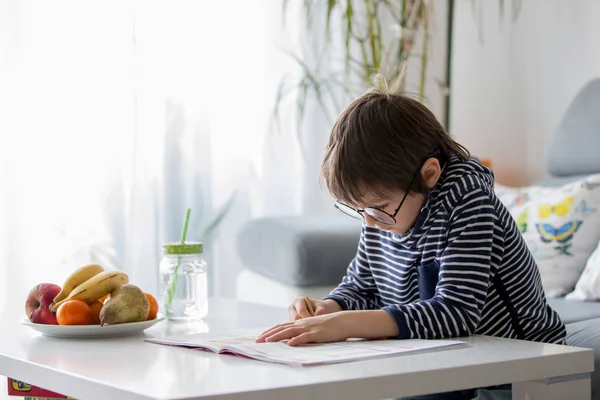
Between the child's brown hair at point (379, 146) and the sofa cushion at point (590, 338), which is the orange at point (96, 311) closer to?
the child's brown hair at point (379, 146)

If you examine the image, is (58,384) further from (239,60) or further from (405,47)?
(405,47)

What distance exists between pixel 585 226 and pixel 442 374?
1.29 meters

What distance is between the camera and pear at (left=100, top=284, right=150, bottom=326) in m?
1.31

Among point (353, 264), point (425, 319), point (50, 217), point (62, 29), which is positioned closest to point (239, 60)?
point (62, 29)

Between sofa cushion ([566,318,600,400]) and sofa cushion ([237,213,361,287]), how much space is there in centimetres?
70

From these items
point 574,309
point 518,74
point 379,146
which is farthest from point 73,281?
point 518,74

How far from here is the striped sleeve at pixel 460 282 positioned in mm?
1200

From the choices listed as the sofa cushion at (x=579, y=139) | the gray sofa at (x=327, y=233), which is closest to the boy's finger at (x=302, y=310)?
the gray sofa at (x=327, y=233)

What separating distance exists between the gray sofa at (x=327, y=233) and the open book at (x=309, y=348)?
0.95 metres

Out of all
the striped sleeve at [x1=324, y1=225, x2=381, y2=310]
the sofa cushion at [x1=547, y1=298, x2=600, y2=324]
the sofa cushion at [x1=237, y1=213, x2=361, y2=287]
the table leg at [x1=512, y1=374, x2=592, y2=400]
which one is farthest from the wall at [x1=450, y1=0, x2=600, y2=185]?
the table leg at [x1=512, y1=374, x2=592, y2=400]

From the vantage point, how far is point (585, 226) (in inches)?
85.3

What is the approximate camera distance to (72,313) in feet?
4.33

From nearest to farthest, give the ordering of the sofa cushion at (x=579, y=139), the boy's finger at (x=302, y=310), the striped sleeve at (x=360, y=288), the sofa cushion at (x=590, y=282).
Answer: the boy's finger at (x=302, y=310), the striped sleeve at (x=360, y=288), the sofa cushion at (x=590, y=282), the sofa cushion at (x=579, y=139)

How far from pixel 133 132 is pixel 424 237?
1.51m
